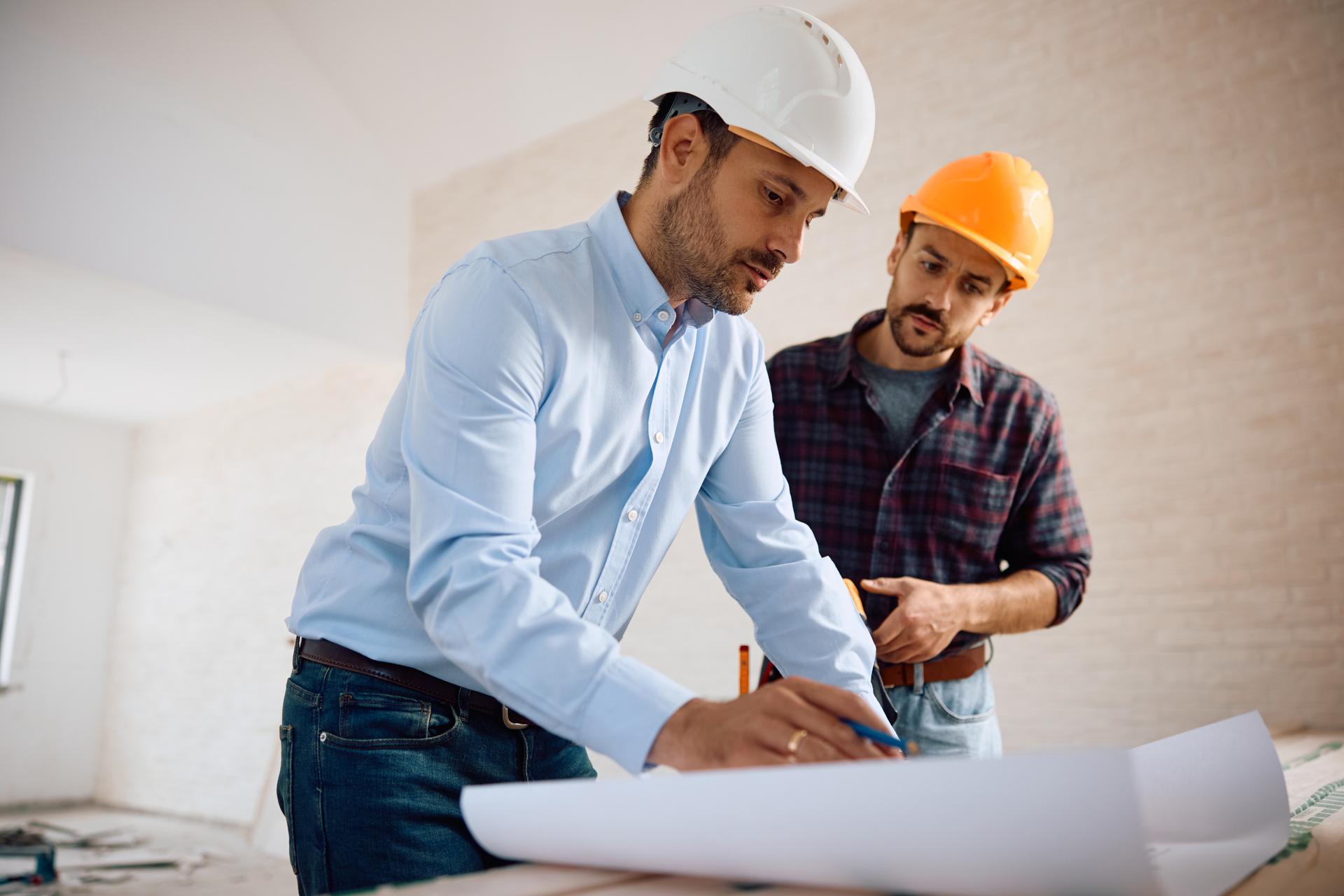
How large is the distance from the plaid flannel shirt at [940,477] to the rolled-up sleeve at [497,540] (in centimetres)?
106

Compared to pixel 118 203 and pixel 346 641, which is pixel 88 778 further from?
pixel 346 641

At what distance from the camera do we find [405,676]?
1200 millimetres

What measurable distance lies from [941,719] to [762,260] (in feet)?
3.42

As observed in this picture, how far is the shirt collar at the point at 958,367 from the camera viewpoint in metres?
2.14

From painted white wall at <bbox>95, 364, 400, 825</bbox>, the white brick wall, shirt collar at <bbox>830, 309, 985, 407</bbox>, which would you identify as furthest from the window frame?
shirt collar at <bbox>830, 309, 985, 407</bbox>

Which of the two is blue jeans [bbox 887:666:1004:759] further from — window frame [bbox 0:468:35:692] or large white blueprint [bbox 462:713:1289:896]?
window frame [bbox 0:468:35:692]

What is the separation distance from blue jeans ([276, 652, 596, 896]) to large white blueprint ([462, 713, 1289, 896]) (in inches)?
12.7

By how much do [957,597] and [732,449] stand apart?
66 centimetres

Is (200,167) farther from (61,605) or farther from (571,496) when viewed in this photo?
(571,496)

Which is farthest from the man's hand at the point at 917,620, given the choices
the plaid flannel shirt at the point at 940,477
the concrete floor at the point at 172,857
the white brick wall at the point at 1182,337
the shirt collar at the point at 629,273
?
the concrete floor at the point at 172,857

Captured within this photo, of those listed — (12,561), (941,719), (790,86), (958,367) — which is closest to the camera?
(790,86)

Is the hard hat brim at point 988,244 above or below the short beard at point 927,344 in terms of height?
above

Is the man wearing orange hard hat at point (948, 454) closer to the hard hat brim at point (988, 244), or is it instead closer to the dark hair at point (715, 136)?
the hard hat brim at point (988, 244)

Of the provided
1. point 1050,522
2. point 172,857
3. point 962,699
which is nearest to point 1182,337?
point 1050,522
